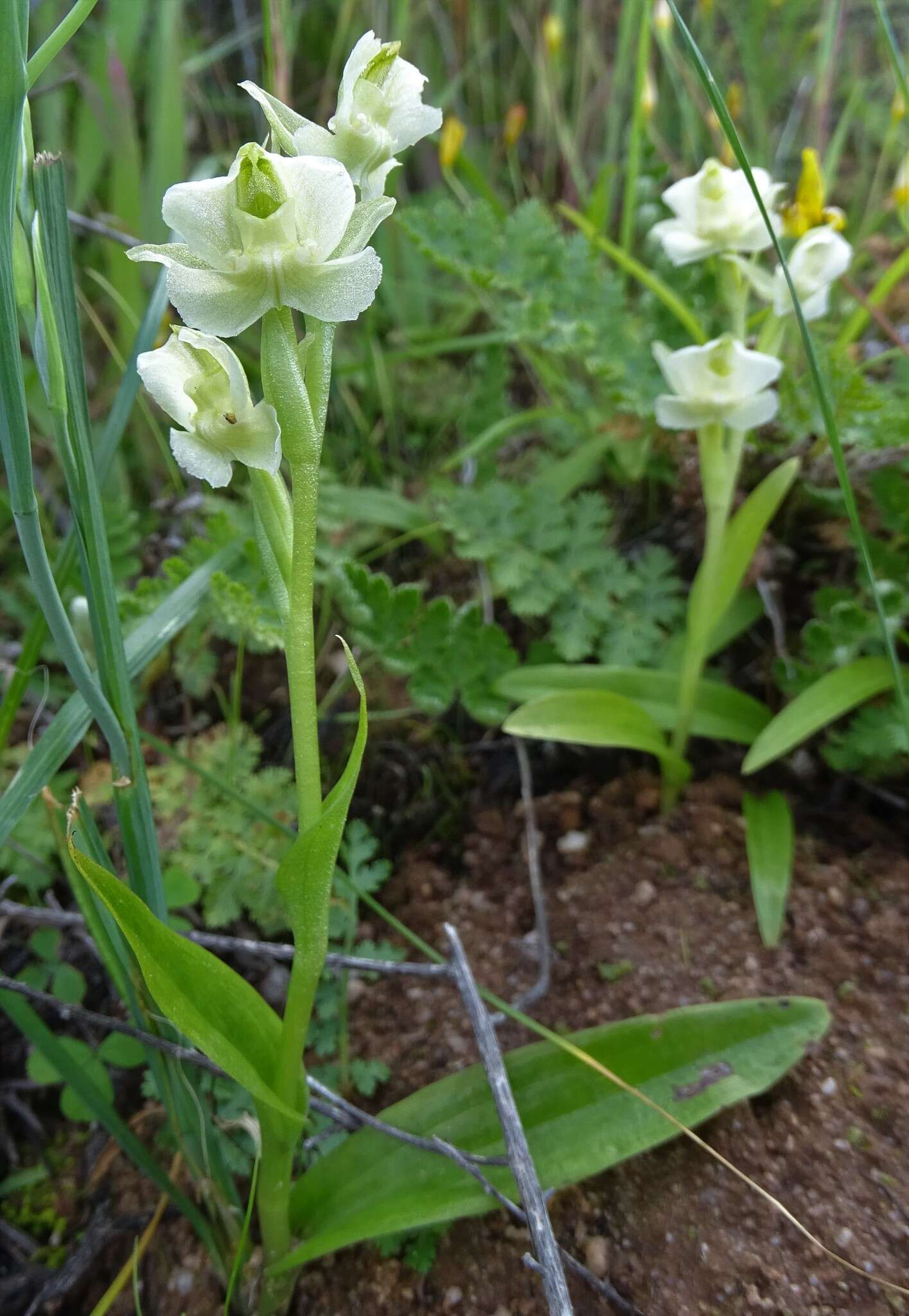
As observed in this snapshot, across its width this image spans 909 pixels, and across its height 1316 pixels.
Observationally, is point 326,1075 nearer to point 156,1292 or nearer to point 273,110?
point 156,1292

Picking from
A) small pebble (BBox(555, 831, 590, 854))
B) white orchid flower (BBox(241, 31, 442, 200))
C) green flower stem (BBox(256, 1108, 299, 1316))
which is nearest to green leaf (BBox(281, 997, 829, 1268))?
green flower stem (BBox(256, 1108, 299, 1316))

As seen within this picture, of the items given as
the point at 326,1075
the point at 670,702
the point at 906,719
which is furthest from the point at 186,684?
the point at 906,719

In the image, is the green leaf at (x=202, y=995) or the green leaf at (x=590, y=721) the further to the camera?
the green leaf at (x=590, y=721)

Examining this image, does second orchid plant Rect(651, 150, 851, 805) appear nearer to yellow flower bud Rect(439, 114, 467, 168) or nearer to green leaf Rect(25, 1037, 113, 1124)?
yellow flower bud Rect(439, 114, 467, 168)

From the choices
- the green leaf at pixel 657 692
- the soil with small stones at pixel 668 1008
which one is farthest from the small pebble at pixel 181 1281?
the green leaf at pixel 657 692

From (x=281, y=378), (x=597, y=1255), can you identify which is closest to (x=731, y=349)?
(x=281, y=378)

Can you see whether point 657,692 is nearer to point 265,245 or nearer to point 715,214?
point 715,214

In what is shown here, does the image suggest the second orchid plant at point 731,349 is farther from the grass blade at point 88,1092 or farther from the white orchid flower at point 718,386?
the grass blade at point 88,1092
